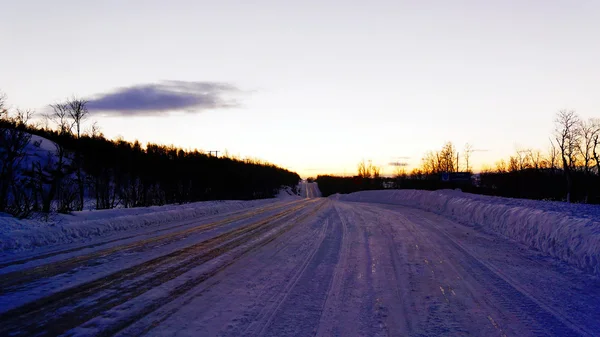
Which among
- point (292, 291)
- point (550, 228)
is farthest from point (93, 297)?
point (550, 228)

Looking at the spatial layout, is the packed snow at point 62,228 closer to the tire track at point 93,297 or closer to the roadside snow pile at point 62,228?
the roadside snow pile at point 62,228

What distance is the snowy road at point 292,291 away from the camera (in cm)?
507

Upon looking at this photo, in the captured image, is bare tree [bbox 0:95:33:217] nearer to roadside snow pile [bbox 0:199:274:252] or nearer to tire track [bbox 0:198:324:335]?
roadside snow pile [bbox 0:199:274:252]

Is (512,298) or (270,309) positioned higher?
(270,309)

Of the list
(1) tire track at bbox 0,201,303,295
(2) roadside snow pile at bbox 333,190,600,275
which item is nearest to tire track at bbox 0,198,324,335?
(1) tire track at bbox 0,201,303,295

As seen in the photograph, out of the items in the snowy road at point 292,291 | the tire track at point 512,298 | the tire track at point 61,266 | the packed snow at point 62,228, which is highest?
the packed snow at point 62,228

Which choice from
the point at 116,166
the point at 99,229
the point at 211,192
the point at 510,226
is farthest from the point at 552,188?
the point at 99,229

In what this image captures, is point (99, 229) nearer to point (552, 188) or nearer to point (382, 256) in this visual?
point (382, 256)

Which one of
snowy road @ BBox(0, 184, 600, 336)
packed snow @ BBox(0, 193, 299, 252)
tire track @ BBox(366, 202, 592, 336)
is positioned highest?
packed snow @ BBox(0, 193, 299, 252)

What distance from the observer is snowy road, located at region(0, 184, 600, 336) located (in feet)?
16.6

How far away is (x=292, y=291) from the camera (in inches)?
265

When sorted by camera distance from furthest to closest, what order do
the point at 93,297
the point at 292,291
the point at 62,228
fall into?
the point at 62,228, the point at 292,291, the point at 93,297

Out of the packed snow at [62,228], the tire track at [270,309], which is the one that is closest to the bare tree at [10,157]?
the packed snow at [62,228]

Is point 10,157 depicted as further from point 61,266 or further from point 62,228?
point 61,266
